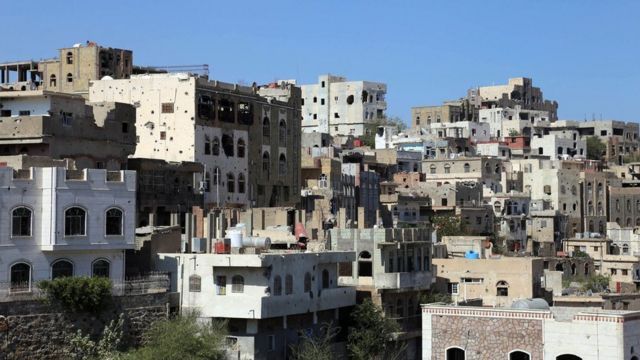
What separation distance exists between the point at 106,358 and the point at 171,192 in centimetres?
1905

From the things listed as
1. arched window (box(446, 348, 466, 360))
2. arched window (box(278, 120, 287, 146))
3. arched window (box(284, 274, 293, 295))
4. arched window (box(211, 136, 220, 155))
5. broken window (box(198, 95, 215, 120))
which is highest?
broken window (box(198, 95, 215, 120))

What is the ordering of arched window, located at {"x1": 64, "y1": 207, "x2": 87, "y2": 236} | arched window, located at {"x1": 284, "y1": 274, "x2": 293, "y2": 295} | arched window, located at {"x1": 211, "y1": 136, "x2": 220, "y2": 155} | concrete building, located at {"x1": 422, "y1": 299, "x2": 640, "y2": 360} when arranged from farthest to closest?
1. arched window, located at {"x1": 211, "y1": 136, "x2": 220, "y2": 155}
2. arched window, located at {"x1": 284, "y1": 274, "x2": 293, "y2": 295}
3. concrete building, located at {"x1": 422, "y1": 299, "x2": 640, "y2": 360}
4. arched window, located at {"x1": 64, "y1": 207, "x2": 87, "y2": 236}

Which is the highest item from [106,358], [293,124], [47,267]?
[293,124]

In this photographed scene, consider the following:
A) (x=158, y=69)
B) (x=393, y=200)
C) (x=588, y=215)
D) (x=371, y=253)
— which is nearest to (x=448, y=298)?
(x=371, y=253)

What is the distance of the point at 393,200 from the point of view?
79.3 meters

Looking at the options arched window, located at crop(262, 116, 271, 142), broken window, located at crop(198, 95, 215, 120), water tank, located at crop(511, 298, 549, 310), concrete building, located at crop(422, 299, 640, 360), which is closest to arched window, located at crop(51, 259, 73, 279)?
concrete building, located at crop(422, 299, 640, 360)

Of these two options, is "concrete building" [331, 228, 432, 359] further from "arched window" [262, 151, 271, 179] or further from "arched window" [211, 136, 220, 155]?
"arched window" [262, 151, 271, 179]

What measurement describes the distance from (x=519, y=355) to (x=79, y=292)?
15447mm

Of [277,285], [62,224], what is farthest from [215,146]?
[62,224]

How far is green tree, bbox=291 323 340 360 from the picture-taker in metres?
43.8

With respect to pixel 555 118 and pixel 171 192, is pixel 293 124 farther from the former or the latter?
pixel 555 118

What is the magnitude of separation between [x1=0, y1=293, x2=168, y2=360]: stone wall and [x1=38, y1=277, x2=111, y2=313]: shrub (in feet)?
0.90

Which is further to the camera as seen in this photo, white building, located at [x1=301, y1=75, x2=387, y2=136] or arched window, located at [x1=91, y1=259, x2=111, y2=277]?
white building, located at [x1=301, y1=75, x2=387, y2=136]

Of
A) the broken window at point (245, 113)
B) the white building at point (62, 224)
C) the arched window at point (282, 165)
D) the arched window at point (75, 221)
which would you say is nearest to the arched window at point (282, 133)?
the arched window at point (282, 165)
